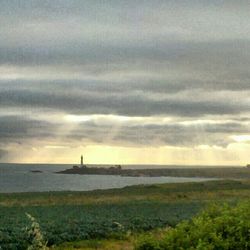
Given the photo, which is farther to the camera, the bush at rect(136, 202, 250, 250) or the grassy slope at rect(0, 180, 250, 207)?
the grassy slope at rect(0, 180, 250, 207)

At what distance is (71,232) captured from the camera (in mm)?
30578

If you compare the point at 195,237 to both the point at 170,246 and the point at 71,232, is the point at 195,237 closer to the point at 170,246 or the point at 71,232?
the point at 170,246

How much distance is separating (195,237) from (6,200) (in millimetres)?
72330

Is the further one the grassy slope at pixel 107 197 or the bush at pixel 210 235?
the grassy slope at pixel 107 197

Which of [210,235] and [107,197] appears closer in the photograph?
[210,235]

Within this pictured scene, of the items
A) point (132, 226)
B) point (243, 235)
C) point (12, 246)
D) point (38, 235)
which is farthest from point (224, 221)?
point (132, 226)

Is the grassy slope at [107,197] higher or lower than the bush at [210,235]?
lower

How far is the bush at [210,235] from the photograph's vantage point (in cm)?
963

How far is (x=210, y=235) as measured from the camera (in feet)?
31.7

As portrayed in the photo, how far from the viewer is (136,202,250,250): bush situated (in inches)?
379

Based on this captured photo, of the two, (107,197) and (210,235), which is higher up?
(210,235)

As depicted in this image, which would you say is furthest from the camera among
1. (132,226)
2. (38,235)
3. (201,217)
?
(132,226)

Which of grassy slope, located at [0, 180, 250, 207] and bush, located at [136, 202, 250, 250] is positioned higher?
bush, located at [136, 202, 250, 250]

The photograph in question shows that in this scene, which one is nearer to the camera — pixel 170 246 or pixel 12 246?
pixel 170 246
